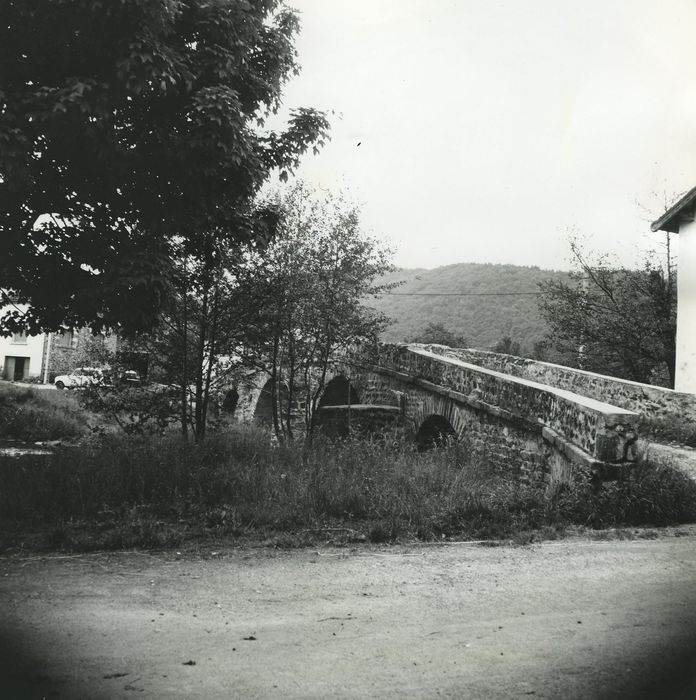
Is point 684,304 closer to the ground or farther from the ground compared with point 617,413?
farther from the ground

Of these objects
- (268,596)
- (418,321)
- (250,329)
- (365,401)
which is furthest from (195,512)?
(418,321)

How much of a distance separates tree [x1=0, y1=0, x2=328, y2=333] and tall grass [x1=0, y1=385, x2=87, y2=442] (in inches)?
342

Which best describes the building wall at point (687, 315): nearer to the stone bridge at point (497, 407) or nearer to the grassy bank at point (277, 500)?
the stone bridge at point (497, 407)

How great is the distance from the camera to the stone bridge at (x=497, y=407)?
7004mm

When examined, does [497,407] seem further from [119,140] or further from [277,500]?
[119,140]

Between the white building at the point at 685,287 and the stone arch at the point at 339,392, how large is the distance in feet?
25.0

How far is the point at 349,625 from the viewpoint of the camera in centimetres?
359

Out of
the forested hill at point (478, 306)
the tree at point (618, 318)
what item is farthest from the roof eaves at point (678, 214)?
the forested hill at point (478, 306)

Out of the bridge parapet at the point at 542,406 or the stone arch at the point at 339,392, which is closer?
the bridge parapet at the point at 542,406

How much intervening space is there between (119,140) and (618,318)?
1707 centimetres

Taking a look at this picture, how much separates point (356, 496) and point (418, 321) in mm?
52305

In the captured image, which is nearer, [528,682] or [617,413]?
[528,682]

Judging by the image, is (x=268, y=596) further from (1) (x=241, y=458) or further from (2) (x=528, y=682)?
(1) (x=241, y=458)

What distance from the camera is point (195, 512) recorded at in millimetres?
5902
